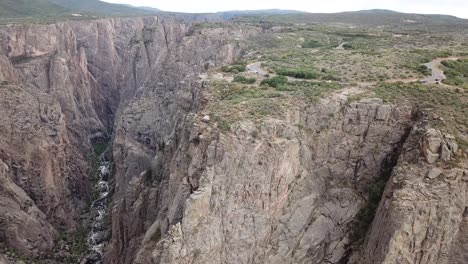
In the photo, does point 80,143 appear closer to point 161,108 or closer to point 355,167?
point 161,108

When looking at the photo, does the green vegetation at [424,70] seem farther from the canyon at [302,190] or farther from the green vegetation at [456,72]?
the canyon at [302,190]

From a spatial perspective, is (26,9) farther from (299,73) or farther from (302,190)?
(302,190)

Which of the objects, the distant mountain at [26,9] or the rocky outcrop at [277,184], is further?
the distant mountain at [26,9]

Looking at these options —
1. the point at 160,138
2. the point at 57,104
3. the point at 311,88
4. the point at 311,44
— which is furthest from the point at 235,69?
the point at 57,104

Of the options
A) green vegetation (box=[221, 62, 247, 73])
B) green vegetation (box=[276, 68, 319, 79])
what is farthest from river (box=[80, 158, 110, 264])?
green vegetation (box=[276, 68, 319, 79])

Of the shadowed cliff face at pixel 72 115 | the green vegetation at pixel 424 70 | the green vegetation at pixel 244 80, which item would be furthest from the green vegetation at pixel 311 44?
the green vegetation at pixel 244 80

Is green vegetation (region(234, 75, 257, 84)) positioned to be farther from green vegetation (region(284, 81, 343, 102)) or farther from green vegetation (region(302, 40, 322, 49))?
green vegetation (region(302, 40, 322, 49))
